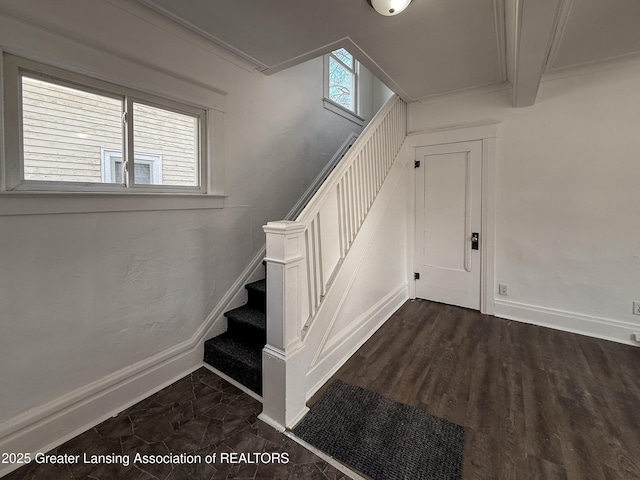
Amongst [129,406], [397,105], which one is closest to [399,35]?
[397,105]

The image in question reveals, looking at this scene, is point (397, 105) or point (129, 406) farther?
point (397, 105)

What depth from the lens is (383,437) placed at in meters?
1.63

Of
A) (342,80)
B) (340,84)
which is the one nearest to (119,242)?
(340,84)

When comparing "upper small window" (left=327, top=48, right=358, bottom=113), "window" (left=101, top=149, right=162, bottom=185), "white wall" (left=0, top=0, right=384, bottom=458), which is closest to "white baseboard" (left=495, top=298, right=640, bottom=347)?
"white wall" (left=0, top=0, right=384, bottom=458)

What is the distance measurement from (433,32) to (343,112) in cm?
196

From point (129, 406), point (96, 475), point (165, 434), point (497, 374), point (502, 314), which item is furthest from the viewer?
point (502, 314)

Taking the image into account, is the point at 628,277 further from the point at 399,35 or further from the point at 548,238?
the point at 399,35

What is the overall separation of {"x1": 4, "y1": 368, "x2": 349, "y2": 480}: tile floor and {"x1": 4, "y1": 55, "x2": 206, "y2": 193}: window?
1440 millimetres

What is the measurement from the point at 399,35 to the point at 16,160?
2506 mm

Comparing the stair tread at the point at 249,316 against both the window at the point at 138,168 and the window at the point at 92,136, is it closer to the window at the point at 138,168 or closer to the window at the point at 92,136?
the window at the point at 92,136

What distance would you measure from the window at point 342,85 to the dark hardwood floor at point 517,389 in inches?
113

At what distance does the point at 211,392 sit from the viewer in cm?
202

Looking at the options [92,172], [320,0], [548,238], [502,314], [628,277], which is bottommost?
[502,314]

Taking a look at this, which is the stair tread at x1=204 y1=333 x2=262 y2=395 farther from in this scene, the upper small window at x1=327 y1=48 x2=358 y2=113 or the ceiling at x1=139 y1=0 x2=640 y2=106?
the upper small window at x1=327 y1=48 x2=358 y2=113
